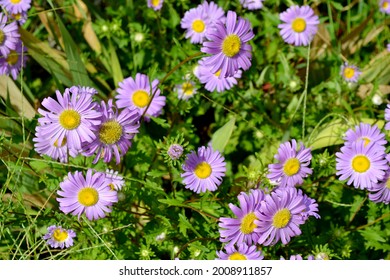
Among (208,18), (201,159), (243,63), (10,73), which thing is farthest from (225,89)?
(10,73)

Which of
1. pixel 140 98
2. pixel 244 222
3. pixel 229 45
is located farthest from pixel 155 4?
pixel 244 222

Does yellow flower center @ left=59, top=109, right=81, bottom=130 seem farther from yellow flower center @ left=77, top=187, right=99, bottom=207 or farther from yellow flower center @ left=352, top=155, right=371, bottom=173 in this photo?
yellow flower center @ left=352, top=155, right=371, bottom=173

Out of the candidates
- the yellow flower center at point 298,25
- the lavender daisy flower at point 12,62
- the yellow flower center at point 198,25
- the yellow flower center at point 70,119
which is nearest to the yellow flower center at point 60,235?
the yellow flower center at point 70,119

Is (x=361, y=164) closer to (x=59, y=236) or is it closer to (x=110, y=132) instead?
(x=110, y=132)

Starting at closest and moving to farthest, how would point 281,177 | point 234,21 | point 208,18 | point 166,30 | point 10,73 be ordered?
point 234,21, point 281,177, point 10,73, point 208,18, point 166,30

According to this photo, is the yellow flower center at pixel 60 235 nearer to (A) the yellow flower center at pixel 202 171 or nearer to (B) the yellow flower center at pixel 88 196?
(B) the yellow flower center at pixel 88 196

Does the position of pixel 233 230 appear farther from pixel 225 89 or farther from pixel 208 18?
pixel 208 18
